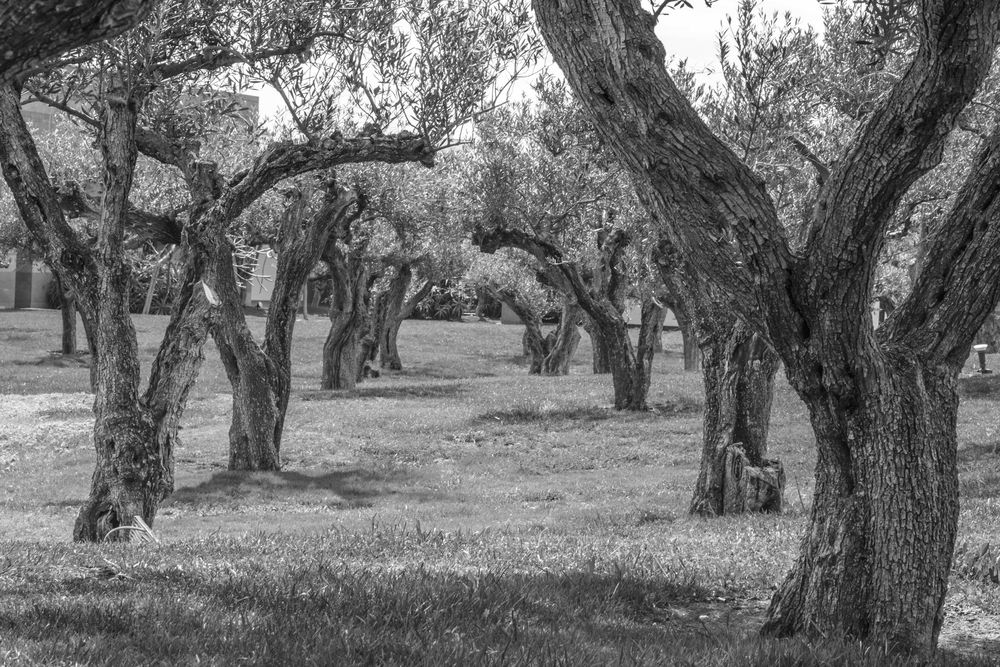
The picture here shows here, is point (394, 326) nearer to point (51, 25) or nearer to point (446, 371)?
point (446, 371)

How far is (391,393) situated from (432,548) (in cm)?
2229

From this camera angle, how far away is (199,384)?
1358 inches

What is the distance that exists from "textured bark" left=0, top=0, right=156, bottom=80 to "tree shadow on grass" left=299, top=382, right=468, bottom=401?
80.3 feet

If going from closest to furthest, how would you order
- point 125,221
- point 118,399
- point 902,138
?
point 902,138, point 118,399, point 125,221

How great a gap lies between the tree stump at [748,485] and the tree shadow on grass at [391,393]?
17691mm

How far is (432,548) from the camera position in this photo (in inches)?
346

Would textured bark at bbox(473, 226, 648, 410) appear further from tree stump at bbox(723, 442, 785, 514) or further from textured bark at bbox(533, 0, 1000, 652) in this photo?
textured bark at bbox(533, 0, 1000, 652)

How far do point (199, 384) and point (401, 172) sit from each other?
10.9 meters

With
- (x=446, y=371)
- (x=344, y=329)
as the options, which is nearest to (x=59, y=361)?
(x=344, y=329)

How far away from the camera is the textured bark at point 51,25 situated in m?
4.38

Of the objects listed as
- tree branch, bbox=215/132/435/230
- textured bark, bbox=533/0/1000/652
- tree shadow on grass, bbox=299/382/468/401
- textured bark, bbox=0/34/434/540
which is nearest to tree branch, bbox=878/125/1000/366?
textured bark, bbox=533/0/1000/652

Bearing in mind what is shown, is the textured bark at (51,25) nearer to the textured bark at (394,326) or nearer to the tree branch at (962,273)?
the tree branch at (962,273)

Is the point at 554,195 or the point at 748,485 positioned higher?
the point at 554,195

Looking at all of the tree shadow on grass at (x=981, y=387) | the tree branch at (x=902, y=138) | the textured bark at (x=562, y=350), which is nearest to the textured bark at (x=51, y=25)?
the tree branch at (x=902, y=138)
